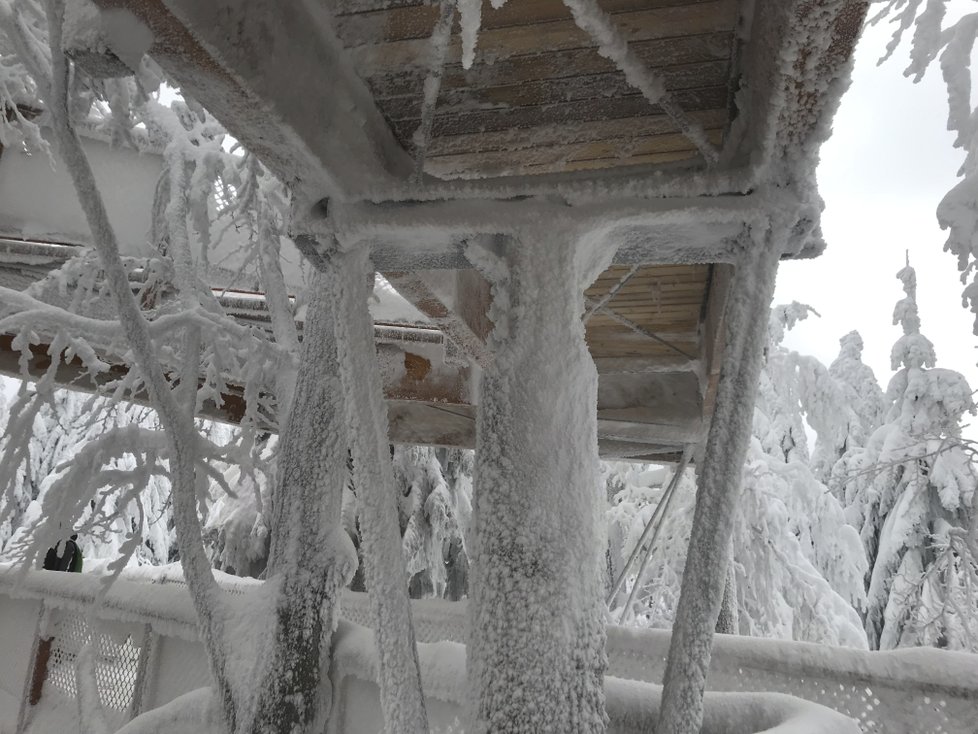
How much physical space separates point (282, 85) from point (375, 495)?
1062 millimetres

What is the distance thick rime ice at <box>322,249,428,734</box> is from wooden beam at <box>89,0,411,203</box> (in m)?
0.26

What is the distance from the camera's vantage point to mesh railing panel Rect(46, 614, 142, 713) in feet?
12.6

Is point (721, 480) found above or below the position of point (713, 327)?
below

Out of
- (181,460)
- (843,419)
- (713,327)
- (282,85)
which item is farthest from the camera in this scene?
(843,419)

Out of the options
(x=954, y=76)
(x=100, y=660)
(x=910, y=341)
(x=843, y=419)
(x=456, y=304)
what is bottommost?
(x=100, y=660)

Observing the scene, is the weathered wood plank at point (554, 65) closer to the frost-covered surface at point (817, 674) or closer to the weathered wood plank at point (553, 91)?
the weathered wood plank at point (553, 91)

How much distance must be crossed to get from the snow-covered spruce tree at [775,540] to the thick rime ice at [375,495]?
19.5 feet

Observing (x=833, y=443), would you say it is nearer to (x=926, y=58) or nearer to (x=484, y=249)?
(x=926, y=58)

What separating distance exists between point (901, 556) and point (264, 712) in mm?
9660

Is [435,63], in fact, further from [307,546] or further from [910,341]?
[910,341]

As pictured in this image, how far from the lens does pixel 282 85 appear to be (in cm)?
146

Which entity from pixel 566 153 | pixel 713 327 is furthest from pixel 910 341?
pixel 566 153

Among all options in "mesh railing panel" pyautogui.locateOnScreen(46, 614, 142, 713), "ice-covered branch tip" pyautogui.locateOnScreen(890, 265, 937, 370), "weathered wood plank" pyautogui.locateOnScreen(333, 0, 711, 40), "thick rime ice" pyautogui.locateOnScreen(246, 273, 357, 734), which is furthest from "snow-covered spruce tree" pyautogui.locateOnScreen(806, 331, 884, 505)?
"weathered wood plank" pyautogui.locateOnScreen(333, 0, 711, 40)

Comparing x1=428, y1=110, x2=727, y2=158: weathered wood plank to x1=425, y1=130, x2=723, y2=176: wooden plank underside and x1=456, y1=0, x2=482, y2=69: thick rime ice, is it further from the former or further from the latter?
x1=456, y1=0, x2=482, y2=69: thick rime ice
